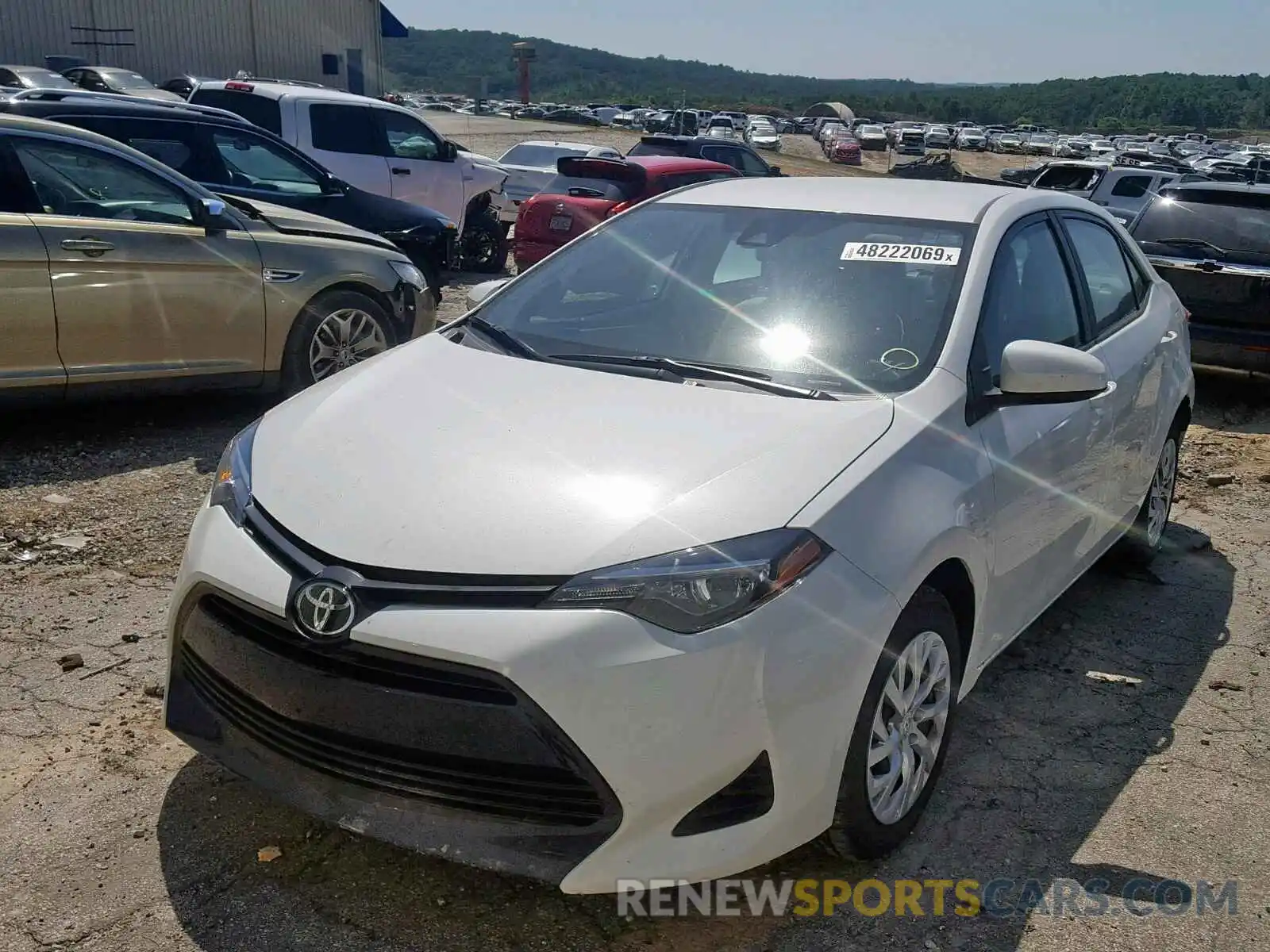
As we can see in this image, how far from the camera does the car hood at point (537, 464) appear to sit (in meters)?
2.53

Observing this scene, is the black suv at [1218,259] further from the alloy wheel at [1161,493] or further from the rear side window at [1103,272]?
the rear side window at [1103,272]

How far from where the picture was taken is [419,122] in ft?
41.7

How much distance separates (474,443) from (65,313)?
371 cm

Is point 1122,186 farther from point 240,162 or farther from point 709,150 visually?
point 240,162

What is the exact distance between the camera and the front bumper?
235cm

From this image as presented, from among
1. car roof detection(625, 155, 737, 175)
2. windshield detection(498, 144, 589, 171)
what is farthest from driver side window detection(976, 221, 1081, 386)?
windshield detection(498, 144, 589, 171)

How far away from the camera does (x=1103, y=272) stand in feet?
14.9

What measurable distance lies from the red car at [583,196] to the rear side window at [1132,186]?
8.29 meters

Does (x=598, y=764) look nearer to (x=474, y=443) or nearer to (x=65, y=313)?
(x=474, y=443)

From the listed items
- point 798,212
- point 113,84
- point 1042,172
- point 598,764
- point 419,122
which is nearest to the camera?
point 598,764

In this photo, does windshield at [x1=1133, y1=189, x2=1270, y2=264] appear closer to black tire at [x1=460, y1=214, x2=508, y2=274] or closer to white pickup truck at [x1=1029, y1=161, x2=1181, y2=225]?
white pickup truck at [x1=1029, y1=161, x2=1181, y2=225]

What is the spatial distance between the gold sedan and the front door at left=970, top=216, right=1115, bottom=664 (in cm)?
411

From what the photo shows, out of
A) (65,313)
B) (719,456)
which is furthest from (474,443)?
(65,313)

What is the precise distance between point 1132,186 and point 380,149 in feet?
37.1
